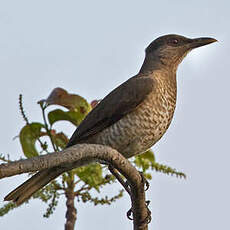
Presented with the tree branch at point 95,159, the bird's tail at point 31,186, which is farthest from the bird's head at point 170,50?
the tree branch at point 95,159

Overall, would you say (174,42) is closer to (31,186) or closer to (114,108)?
(114,108)

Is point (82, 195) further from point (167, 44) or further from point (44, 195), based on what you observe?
point (167, 44)

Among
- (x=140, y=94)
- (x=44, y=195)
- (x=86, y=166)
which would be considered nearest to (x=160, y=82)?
(x=140, y=94)

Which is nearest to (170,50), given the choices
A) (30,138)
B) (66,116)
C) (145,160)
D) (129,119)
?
(129,119)

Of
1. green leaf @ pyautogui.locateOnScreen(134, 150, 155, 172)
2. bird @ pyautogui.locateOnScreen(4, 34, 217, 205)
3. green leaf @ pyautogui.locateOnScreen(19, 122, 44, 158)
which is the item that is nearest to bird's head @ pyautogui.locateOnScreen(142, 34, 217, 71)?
bird @ pyautogui.locateOnScreen(4, 34, 217, 205)

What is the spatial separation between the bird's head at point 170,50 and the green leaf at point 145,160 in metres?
1.32

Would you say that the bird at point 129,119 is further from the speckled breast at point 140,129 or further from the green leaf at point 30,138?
the green leaf at point 30,138

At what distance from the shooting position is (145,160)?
453cm

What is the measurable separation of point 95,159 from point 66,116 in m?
0.51

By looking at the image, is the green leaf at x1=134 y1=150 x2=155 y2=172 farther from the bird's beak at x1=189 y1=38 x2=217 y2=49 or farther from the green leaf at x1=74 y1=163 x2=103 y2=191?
the bird's beak at x1=189 y1=38 x2=217 y2=49

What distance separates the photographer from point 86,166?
13.9 ft

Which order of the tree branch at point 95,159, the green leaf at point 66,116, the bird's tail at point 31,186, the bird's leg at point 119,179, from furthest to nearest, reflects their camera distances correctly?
the bird's leg at point 119,179, the bird's tail at point 31,186, the green leaf at point 66,116, the tree branch at point 95,159

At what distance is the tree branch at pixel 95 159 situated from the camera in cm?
263

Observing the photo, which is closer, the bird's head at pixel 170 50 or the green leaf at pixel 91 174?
the green leaf at pixel 91 174
